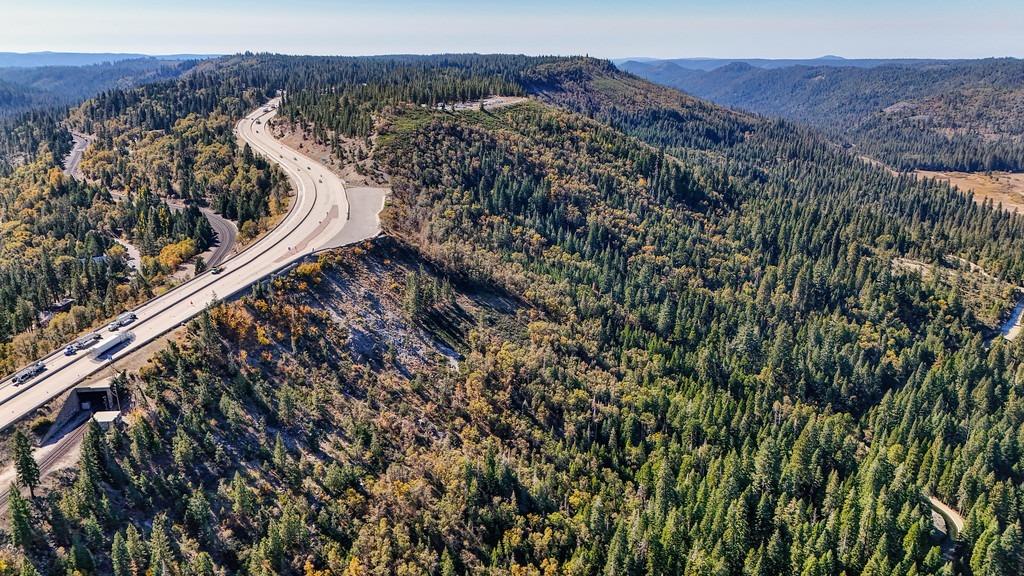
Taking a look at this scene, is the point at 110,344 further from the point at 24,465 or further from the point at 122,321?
the point at 24,465

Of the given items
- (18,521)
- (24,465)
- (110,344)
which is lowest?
(18,521)

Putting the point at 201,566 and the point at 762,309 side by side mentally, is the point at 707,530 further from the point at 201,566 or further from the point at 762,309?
the point at 762,309

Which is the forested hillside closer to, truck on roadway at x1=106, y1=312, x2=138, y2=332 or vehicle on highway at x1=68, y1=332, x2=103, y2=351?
truck on roadway at x1=106, y1=312, x2=138, y2=332

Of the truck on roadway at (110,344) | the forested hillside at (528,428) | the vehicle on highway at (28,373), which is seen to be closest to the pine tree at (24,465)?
the forested hillside at (528,428)

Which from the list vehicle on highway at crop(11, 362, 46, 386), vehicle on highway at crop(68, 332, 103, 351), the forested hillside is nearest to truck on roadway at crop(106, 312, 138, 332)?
vehicle on highway at crop(68, 332, 103, 351)

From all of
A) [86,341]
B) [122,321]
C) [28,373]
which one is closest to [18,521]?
[28,373]

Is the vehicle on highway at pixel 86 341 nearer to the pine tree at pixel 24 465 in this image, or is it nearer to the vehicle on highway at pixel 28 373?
the vehicle on highway at pixel 28 373
